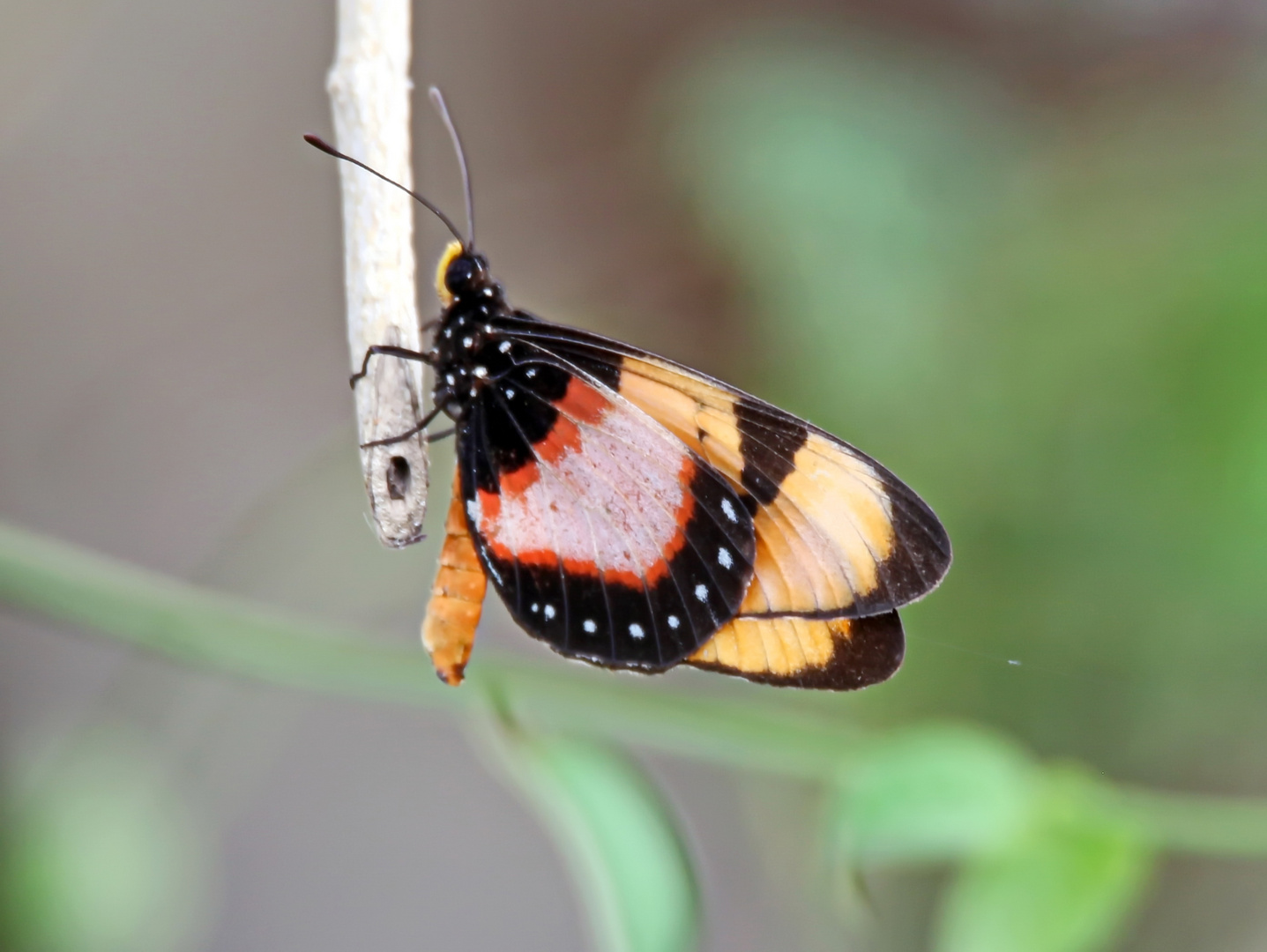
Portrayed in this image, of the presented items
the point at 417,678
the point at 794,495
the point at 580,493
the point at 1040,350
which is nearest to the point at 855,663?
the point at 794,495

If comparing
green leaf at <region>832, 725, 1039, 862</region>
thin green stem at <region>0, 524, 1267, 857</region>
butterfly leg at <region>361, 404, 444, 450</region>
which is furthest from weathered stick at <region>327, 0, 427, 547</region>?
green leaf at <region>832, 725, 1039, 862</region>

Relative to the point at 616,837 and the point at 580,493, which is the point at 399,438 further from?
the point at 616,837

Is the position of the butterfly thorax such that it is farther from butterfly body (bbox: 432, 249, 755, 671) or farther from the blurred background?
the blurred background

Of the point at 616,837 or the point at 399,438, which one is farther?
the point at 616,837

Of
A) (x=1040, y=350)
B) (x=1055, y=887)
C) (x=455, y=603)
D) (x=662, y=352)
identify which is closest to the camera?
(x=455, y=603)

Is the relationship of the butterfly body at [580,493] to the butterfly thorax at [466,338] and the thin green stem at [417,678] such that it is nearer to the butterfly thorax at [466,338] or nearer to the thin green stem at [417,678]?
the butterfly thorax at [466,338]

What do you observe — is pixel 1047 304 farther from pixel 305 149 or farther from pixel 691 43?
pixel 305 149

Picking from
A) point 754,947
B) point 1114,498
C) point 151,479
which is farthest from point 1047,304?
point 151,479
